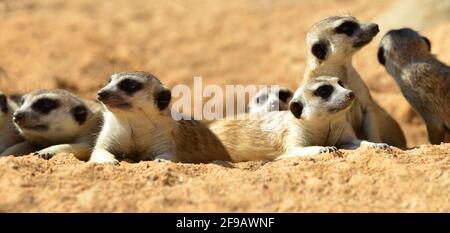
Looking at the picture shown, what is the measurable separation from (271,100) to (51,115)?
2.26 m

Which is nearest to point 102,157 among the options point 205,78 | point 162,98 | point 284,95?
point 162,98

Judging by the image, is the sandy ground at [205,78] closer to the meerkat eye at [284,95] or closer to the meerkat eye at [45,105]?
the meerkat eye at [45,105]

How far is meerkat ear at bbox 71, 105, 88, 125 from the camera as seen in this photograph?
581cm

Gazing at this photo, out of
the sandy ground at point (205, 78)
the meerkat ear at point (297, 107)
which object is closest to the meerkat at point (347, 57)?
the meerkat ear at point (297, 107)

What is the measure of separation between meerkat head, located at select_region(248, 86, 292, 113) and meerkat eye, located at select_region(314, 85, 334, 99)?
1.57 m

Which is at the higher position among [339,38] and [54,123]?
[339,38]

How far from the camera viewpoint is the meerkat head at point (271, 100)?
7.00m

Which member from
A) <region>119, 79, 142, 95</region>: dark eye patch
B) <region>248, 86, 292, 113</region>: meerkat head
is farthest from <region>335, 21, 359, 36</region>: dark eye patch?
<region>119, 79, 142, 95</region>: dark eye patch

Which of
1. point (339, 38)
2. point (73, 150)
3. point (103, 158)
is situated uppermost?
point (339, 38)

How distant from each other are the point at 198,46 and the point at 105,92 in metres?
5.28

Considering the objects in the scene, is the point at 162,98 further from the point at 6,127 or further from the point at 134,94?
the point at 6,127

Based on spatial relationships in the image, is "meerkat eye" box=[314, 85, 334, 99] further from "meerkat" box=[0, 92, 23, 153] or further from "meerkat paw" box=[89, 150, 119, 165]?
"meerkat" box=[0, 92, 23, 153]

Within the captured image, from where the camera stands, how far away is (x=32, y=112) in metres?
5.59

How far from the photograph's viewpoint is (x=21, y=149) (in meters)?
5.71
